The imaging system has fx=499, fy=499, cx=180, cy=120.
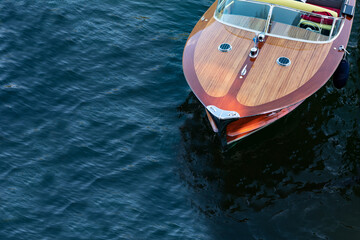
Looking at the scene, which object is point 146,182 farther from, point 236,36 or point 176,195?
point 236,36

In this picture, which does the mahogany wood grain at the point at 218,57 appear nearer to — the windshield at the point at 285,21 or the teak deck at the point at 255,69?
the teak deck at the point at 255,69

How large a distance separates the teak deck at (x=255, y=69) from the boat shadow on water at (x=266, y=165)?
198cm

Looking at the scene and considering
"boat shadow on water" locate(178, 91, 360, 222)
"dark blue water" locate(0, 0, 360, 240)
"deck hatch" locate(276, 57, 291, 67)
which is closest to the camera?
"dark blue water" locate(0, 0, 360, 240)

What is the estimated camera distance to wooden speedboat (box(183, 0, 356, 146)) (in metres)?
15.3

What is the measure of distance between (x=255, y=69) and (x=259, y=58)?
0.53 m

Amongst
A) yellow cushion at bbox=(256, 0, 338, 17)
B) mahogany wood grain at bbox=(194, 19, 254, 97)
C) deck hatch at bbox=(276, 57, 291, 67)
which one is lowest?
mahogany wood grain at bbox=(194, 19, 254, 97)

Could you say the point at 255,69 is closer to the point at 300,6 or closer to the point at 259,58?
the point at 259,58

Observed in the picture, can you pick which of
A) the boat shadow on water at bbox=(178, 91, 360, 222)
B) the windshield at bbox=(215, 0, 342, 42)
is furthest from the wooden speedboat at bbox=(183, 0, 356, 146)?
the boat shadow on water at bbox=(178, 91, 360, 222)

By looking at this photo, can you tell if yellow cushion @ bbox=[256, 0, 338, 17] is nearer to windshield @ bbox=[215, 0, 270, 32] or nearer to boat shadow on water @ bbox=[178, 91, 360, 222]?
windshield @ bbox=[215, 0, 270, 32]

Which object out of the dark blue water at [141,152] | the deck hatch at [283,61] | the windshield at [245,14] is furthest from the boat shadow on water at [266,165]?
the windshield at [245,14]

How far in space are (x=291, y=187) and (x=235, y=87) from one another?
11.6 ft

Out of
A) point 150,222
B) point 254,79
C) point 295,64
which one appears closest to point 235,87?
point 254,79

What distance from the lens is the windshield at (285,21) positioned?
1709 centimetres

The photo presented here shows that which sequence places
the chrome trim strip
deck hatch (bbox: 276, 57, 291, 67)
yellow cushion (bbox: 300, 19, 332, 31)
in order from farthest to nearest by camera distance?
yellow cushion (bbox: 300, 19, 332, 31)
deck hatch (bbox: 276, 57, 291, 67)
the chrome trim strip
